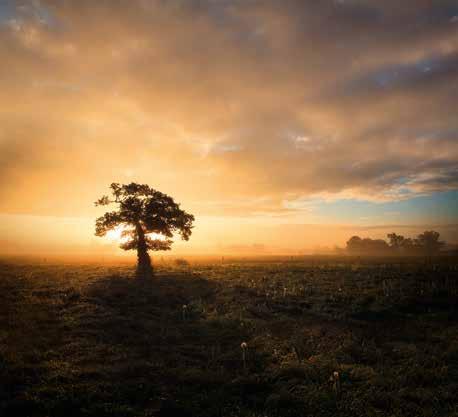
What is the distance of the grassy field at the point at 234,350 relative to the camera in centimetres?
970

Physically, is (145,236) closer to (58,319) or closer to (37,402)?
(58,319)

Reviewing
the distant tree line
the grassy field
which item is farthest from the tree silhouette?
the grassy field

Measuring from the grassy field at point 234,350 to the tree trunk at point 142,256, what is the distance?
1050 centimetres

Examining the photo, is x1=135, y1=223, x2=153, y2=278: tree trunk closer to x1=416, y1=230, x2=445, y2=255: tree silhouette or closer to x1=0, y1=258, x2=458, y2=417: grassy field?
x1=0, y1=258, x2=458, y2=417: grassy field

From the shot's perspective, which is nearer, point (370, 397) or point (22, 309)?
point (370, 397)

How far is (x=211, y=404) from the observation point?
9.82 m

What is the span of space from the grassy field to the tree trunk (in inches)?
414

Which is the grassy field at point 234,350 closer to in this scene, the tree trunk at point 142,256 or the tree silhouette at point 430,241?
the tree trunk at point 142,256

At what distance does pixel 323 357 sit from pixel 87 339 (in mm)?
11154

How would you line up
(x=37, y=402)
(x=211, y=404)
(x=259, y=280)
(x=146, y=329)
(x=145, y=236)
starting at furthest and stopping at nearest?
(x=145, y=236) → (x=259, y=280) → (x=146, y=329) → (x=211, y=404) → (x=37, y=402)

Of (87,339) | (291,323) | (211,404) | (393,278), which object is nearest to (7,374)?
(87,339)

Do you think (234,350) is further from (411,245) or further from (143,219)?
(411,245)

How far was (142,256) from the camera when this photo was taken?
125 ft

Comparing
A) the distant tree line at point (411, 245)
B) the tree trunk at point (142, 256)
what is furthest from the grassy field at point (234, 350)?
the distant tree line at point (411, 245)
